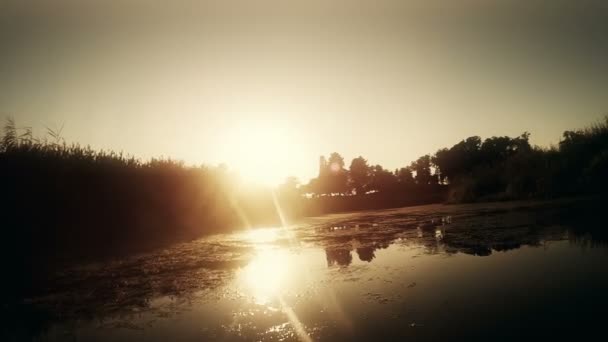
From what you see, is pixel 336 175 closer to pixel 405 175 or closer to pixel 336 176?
pixel 336 176

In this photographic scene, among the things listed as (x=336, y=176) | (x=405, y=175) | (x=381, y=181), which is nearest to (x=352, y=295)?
(x=336, y=176)

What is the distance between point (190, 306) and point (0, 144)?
12147 millimetres

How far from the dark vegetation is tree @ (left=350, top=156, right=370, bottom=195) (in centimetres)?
3473

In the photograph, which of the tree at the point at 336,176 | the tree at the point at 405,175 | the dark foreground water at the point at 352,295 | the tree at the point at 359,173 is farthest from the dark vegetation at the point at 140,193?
the tree at the point at 405,175

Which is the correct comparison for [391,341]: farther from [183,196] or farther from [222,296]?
[183,196]

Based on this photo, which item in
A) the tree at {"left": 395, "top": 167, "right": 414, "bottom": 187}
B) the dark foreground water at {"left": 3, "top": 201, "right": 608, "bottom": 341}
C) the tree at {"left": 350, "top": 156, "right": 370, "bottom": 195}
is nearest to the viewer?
the dark foreground water at {"left": 3, "top": 201, "right": 608, "bottom": 341}

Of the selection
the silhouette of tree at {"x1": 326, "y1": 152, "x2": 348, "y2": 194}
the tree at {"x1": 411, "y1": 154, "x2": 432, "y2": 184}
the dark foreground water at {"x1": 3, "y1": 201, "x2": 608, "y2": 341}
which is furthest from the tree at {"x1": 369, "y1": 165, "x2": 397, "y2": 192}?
the dark foreground water at {"x1": 3, "y1": 201, "x2": 608, "y2": 341}

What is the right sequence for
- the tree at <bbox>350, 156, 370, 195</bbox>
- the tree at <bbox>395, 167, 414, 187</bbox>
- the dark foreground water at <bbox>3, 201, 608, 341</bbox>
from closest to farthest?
the dark foreground water at <bbox>3, 201, 608, 341</bbox> → the tree at <bbox>350, 156, 370, 195</bbox> → the tree at <bbox>395, 167, 414, 187</bbox>

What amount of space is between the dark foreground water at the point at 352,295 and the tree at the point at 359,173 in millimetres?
57088

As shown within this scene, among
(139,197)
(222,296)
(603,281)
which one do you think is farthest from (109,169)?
(603,281)

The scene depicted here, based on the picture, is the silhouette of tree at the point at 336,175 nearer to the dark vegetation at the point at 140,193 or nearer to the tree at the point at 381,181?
the tree at the point at 381,181

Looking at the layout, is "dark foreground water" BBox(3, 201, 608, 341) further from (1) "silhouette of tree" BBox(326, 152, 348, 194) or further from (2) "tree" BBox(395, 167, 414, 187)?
(2) "tree" BBox(395, 167, 414, 187)

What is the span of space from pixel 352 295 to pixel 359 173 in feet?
200

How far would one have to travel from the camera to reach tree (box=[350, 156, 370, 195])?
64438 mm
